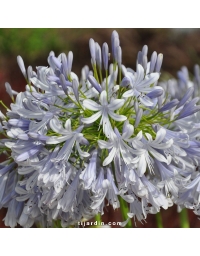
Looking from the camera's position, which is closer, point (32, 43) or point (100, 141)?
point (100, 141)

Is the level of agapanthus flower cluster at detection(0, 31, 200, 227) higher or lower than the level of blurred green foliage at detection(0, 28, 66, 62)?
lower

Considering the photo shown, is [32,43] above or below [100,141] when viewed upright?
above

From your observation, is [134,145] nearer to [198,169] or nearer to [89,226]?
[198,169]

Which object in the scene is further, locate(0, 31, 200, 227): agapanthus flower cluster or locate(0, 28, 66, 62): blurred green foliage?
locate(0, 28, 66, 62): blurred green foliage

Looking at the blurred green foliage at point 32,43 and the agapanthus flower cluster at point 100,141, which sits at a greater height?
the blurred green foliage at point 32,43

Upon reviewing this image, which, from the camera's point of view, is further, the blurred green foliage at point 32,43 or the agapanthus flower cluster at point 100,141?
the blurred green foliage at point 32,43
